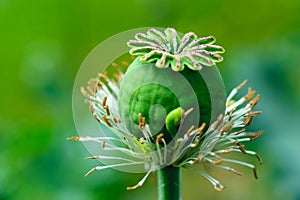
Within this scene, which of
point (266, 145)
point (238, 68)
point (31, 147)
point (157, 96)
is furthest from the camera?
point (238, 68)

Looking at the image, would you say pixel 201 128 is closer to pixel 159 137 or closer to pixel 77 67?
pixel 159 137

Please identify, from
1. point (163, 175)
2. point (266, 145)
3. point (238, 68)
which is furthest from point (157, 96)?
point (238, 68)

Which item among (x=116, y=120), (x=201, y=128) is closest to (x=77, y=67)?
(x=116, y=120)

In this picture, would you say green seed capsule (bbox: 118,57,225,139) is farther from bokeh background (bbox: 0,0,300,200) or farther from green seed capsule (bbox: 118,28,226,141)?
bokeh background (bbox: 0,0,300,200)

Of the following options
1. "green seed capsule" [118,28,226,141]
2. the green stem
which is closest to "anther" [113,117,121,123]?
"green seed capsule" [118,28,226,141]

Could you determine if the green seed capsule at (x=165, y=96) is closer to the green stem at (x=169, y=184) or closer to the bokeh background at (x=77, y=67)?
the green stem at (x=169, y=184)

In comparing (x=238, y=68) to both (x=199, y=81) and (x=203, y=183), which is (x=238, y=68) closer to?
(x=203, y=183)

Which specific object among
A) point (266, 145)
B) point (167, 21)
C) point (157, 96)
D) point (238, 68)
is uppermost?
point (167, 21)
